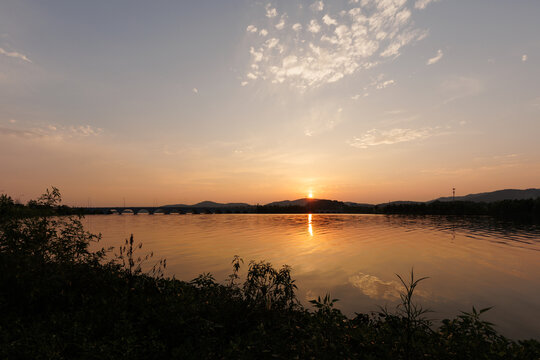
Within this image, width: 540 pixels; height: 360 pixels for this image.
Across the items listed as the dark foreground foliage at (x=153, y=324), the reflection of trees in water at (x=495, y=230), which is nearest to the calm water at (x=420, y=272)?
the reflection of trees in water at (x=495, y=230)

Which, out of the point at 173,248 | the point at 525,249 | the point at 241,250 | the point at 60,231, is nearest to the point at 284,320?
the point at 60,231

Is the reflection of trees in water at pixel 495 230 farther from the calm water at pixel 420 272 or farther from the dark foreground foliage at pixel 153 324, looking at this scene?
the dark foreground foliage at pixel 153 324

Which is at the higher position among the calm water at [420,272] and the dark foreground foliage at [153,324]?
the dark foreground foliage at [153,324]

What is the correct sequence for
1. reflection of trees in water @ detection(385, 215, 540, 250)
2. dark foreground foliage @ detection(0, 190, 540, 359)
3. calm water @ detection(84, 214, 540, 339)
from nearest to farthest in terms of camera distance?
dark foreground foliage @ detection(0, 190, 540, 359)
calm water @ detection(84, 214, 540, 339)
reflection of trees in water @ detection(385, 215, 540, 250)

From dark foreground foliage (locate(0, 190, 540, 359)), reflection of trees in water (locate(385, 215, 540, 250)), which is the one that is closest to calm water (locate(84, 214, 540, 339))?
reflection of trees in water (locate(385, 215, 540, 250))

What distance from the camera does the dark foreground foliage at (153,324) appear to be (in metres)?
7.21

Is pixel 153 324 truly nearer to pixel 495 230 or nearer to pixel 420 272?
pixel 420 272

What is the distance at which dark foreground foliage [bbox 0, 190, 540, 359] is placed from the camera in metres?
7.21

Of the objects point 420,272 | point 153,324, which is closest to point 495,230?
point 420,272

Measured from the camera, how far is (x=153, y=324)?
873 centimetres

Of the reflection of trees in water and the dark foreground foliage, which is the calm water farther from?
the dark foreground foliage

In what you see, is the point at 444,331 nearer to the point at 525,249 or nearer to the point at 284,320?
the point at 284,320

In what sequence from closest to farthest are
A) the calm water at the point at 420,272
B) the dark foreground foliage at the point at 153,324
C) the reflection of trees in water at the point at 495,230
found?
the dark foreground foliage at the point at 153,324 → the calm water at the point at 420,272 → the reflection of trees in water at the point at 495,230

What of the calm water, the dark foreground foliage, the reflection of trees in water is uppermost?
the dark foreground foliage
